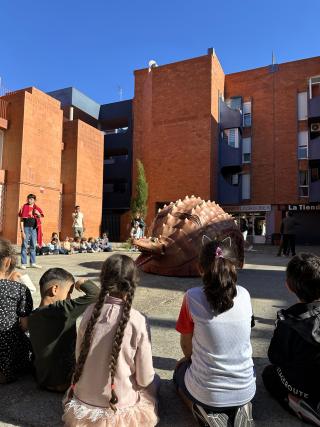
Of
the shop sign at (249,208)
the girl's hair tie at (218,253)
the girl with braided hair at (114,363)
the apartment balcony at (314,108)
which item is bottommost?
the girl with braided hair at (114,363)

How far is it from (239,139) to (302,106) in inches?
184

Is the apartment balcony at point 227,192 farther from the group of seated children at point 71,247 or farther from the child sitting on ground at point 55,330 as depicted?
the child sitting on ground at point 55,330

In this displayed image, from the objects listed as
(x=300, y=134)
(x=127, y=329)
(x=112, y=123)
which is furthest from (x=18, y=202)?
(x=300, y=134)

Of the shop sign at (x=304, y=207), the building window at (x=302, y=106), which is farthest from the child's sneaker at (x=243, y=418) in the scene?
the building window at (x=302, y=106)

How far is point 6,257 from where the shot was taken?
270 centimetres

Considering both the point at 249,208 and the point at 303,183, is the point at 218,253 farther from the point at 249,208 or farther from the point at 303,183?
the point at 303,183

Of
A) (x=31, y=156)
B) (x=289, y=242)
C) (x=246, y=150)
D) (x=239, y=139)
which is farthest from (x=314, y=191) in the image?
(x=31, y=156)

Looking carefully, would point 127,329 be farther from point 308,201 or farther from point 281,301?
point 308,201

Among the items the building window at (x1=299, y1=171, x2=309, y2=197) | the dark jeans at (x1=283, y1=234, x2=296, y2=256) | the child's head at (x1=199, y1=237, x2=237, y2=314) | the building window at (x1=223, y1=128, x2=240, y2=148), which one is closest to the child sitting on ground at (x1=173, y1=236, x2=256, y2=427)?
the child's head at (x1=199, y1=237, x2=237, y2=314)

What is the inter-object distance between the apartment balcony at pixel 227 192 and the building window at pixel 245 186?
0.73 meters

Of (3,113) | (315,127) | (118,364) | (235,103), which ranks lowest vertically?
(118,364)

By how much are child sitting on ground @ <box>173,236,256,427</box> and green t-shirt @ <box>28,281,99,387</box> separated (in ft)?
2.64

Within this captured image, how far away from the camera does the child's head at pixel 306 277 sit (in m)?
2.23

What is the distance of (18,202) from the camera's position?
17547 millimetres
